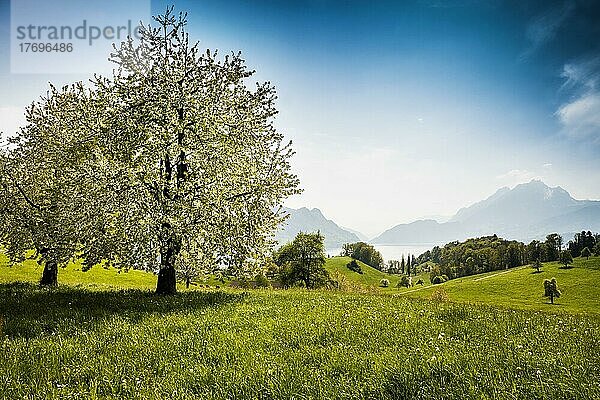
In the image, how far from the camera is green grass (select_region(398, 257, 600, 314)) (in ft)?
456

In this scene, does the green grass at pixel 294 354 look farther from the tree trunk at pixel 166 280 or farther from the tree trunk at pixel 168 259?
the tree trunk at pixel 166 280

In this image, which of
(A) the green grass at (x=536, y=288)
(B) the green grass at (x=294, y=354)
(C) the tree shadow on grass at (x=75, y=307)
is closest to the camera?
(B) the green grass at (x=294, y=354)

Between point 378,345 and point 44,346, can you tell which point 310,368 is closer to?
point 378,345

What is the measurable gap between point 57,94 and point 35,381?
24602 mm

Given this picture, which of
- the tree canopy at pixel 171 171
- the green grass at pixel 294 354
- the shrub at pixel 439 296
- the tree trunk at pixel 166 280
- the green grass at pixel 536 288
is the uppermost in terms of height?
the tree canopy at pixel 171 171

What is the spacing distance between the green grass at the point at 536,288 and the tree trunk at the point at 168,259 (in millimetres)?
131195

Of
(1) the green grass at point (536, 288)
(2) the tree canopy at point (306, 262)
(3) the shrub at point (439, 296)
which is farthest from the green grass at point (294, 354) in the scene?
(1) the green grass at point (536, 288)

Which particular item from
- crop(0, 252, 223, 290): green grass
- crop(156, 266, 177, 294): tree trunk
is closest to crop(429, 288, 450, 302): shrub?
crop(156, 266, 177, 294): tree trunk

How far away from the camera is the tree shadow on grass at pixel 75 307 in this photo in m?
12.0

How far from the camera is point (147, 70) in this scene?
1967 centimetres

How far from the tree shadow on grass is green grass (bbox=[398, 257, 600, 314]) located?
13288 cm

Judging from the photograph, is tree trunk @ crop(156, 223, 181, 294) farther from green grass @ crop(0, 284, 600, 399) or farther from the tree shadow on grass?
green grass @ crop(0, 284, 600, 399)

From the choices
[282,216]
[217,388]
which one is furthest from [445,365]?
[282,216]

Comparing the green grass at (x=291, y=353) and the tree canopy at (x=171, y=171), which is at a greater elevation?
the tree canopy at (x=171, y=171)
